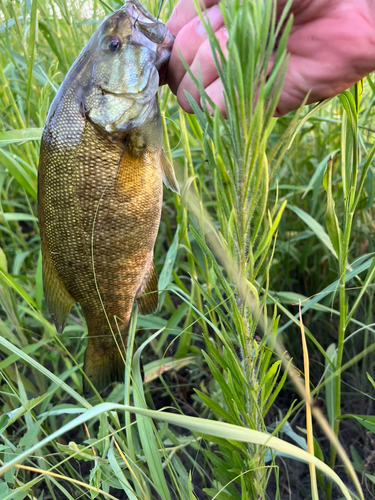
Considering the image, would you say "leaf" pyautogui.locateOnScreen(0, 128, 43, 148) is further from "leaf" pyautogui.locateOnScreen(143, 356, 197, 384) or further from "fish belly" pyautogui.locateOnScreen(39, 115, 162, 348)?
"leaf" pyautogui.locateOnScreen(143, 356, 197, 384)

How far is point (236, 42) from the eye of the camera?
20.0 inches

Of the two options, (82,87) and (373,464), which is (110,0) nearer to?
(82,87)

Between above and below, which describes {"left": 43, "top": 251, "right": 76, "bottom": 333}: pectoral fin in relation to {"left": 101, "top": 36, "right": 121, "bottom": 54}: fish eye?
below

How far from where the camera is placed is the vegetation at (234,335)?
1.87 ft

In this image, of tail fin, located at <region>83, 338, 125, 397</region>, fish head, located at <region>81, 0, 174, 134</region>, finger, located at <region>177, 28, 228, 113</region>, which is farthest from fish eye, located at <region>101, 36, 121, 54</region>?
tail fin, located at <region>83, 338, 125, 397</region>

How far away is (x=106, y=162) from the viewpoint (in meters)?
1.17

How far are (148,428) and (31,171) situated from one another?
1.00 m

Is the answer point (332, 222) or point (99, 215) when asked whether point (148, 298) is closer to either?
point (99, 215)

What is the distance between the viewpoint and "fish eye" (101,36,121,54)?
120 centimetres

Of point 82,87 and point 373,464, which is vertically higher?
point 82,87

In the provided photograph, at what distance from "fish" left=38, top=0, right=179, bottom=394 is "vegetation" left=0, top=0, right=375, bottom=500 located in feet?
0.32

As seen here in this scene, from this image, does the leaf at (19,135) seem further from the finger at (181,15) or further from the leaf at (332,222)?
the leaf at (332,222)

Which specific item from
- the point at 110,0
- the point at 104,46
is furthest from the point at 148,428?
the point at 110,0

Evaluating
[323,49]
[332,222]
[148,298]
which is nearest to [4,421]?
[148,298]
